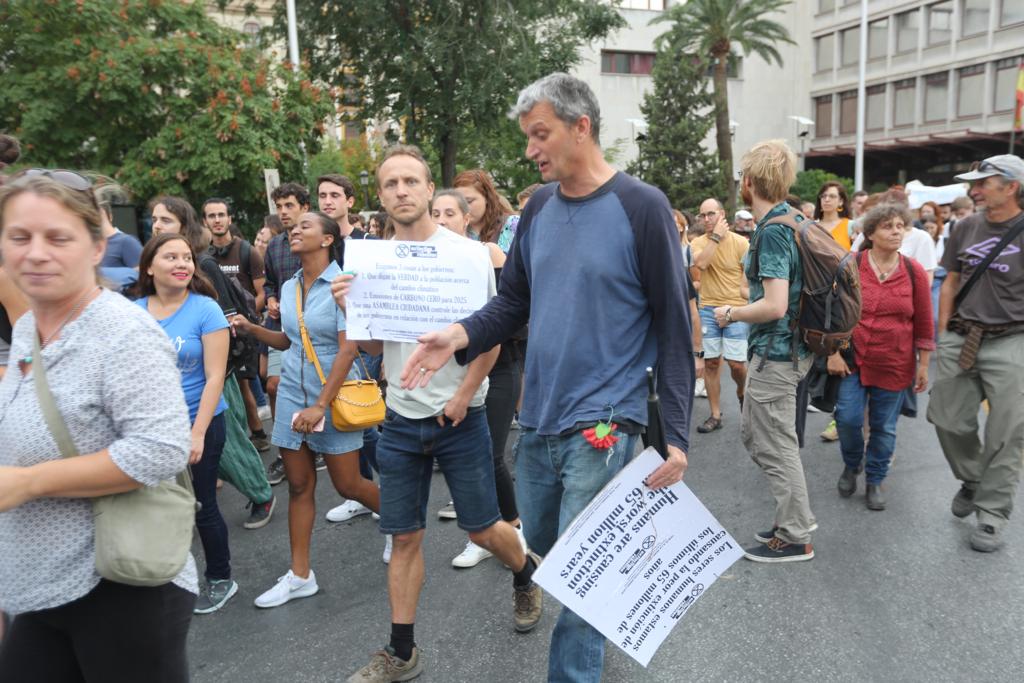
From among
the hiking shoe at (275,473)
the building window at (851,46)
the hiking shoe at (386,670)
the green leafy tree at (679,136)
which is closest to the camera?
the hiking shoe at (386,670)

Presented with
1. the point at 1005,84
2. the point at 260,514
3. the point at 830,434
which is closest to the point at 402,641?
the point at 260,514

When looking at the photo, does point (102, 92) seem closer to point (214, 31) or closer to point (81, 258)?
point (214, 31)

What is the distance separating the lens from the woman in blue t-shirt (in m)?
3.58

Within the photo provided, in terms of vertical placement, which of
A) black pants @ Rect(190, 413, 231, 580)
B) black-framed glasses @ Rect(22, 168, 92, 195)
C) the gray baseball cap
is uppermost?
black-framed glasses @ Rect(22, 168, 92, 195)

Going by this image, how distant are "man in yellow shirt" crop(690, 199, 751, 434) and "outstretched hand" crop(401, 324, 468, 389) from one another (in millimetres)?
4683

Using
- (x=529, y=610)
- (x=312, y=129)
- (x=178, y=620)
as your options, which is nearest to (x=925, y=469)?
(x=529, y=610)

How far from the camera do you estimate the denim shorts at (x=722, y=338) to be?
6.88m

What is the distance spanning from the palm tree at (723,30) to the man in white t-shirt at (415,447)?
29.2m

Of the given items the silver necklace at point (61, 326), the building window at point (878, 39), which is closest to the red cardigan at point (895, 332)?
the silver necklace at point (61, 326)

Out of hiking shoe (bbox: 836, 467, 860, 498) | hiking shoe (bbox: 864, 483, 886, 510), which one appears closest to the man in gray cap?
hiking shoe (bbox: 864, 483, 886, 510)

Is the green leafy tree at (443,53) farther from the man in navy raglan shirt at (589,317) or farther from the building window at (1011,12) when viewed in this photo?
the building window at (1011,12)

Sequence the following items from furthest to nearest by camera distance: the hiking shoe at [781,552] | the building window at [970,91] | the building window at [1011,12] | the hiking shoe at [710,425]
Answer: the building window at [970,91] < the building window at [1011,12] < the hiking shoe at [710,425] < the hiking shoe at [781,552]

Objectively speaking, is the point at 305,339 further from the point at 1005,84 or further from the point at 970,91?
the point at 970,91

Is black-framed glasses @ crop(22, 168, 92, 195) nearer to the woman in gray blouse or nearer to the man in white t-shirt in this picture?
the woman in gray blouse
